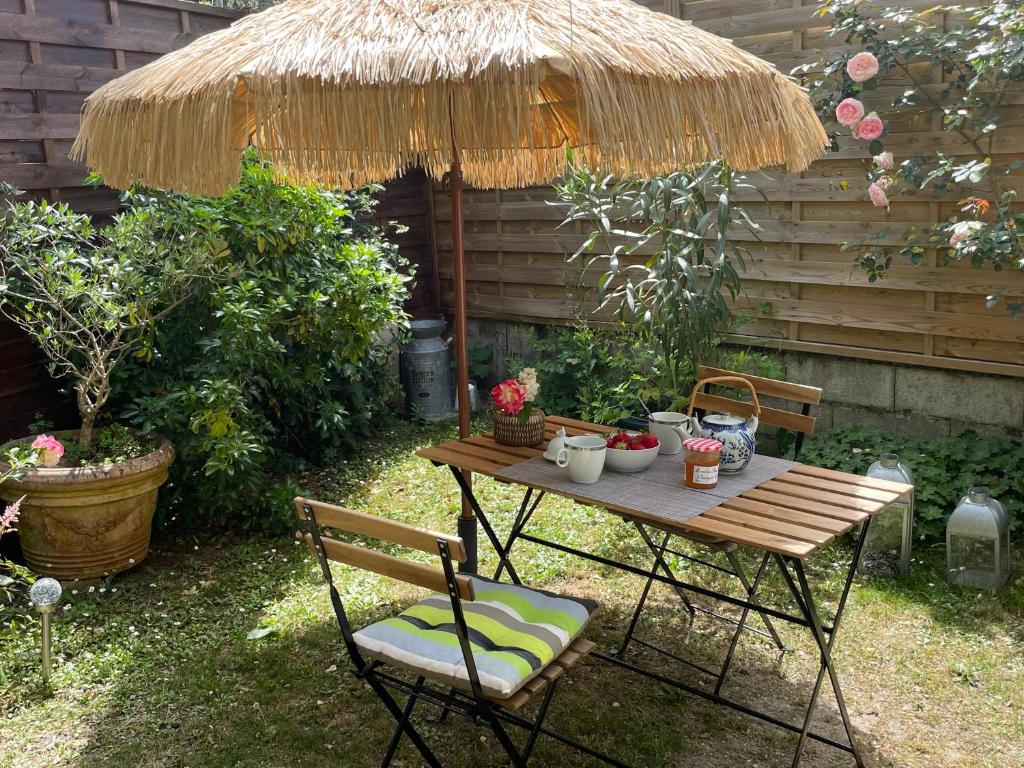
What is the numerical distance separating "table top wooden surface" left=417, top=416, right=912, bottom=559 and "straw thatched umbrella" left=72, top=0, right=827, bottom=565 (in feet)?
3.38

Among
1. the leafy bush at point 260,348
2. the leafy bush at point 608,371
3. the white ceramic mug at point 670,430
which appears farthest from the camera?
the leafy bush at point 608,371

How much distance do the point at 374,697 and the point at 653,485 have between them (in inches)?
48.7

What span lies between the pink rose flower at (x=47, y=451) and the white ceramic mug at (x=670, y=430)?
247cm

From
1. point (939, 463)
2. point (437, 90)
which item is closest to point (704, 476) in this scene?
point (437, 90)

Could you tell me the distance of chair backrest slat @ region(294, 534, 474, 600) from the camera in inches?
92.4

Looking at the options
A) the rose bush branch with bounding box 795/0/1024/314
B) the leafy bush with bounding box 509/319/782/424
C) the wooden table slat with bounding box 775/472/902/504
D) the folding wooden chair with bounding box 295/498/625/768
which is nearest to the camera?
the folding wooden chair with bounding box 295/498/625/768

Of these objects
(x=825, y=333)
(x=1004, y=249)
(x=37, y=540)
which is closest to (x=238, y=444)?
(x=37, y=540)

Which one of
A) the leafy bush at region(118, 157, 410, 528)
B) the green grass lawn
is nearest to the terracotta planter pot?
the green grass lawn

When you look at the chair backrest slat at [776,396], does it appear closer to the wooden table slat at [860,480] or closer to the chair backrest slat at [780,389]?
the chair backrest slat at [780,389]

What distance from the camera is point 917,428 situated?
199 inches

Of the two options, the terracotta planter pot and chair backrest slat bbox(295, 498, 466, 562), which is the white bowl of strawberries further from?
the terracotta planter pot

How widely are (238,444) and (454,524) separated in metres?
1.15

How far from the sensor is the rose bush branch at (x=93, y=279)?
4078 mm

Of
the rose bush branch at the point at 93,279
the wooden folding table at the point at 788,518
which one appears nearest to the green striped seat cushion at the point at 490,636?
the wooden folding table at the point at 788,518
